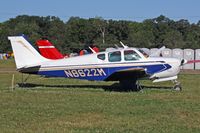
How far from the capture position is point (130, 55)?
18.4m

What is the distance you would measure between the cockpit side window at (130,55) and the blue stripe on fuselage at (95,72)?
0.37 meters

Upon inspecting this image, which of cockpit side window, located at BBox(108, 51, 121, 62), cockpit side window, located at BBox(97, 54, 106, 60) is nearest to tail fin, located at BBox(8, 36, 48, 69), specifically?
cockpit side window, located at BBox(97, 54, 106, 60)

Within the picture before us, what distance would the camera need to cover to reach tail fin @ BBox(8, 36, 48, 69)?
19109 millimetres

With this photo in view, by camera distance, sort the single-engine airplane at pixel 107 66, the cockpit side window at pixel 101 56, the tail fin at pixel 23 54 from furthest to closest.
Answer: the tail fin at pixel 23 54 < the cockpit side window at pixel 101 56 < the single-engine airplane at pixel 107 66

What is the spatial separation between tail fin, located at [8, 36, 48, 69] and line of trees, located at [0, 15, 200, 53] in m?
90.0

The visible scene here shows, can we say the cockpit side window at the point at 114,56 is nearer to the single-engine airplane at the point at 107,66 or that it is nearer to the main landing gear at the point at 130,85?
the single-engine airplane at the point at 107,66

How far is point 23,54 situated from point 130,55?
15.0ft

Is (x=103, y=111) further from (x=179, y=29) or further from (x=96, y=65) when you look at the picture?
(x=179, y=29)

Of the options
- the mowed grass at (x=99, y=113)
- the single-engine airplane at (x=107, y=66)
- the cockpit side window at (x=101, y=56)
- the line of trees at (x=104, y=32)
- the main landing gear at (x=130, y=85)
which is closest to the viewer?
the mowed grass at (x=99, y=113)

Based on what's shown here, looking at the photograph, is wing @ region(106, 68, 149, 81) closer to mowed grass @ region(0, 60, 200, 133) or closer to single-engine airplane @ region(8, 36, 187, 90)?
single-engine airplane @ region(8, 36, 187, 90)

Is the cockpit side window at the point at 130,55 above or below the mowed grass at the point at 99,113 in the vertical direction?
above

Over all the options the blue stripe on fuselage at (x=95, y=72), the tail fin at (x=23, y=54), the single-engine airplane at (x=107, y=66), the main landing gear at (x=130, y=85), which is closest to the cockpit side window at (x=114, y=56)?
the single-engine airplane at (x=107, y=66)

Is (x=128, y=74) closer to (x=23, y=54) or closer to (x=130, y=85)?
(x=130, y=85)

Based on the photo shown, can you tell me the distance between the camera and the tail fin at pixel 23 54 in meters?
19.1
